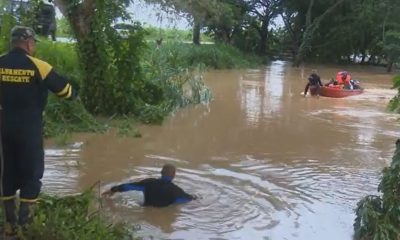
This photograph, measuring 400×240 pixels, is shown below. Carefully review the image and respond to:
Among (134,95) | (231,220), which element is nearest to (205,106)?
→ (134,95)

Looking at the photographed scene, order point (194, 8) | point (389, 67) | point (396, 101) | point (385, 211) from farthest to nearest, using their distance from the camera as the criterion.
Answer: point (389, 67) → point (194, 8) → point (396, 101) → point (385, 211)

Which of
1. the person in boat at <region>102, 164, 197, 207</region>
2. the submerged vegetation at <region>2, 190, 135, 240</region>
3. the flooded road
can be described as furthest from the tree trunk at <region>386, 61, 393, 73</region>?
the submerged vegetation at <region>2, 190, 135, 240</region>

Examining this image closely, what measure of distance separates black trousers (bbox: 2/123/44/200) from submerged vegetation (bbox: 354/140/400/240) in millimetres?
3144

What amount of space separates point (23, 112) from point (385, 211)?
3.56 m

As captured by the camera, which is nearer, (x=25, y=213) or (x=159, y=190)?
(x=25, y=213)

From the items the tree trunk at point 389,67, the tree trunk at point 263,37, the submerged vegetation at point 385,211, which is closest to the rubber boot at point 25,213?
the submerged vegetation at point 385,211

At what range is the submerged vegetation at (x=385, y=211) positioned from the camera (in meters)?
5.79

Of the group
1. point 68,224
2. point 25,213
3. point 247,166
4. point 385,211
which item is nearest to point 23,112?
point 25,213

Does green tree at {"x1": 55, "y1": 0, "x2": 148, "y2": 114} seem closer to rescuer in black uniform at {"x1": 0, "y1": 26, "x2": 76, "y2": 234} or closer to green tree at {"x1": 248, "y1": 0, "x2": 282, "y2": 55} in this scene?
rescuer in black uniform at {"x1": 0, "y1": 26, "x2": 76, "y2": 234}

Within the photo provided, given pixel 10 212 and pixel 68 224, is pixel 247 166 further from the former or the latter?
pixel 10 212

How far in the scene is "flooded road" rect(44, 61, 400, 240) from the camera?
6.93 meters

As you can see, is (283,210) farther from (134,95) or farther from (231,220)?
(134,95)

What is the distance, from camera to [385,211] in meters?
6.00

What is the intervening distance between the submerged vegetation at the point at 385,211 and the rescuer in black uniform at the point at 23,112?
3156 mm
